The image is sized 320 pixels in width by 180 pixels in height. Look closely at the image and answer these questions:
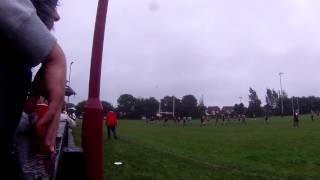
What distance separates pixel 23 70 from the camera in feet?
6.06

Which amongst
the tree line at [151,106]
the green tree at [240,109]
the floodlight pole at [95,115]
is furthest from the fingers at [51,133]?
the tree line at [151,106]

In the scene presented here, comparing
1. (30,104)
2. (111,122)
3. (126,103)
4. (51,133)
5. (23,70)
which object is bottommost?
(51,133)

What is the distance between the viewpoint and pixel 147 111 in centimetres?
13388

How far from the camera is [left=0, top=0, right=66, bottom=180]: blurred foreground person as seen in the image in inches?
67.0

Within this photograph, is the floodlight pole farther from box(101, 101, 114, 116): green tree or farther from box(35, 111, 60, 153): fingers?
box(35, 111, 60, 153): fingers

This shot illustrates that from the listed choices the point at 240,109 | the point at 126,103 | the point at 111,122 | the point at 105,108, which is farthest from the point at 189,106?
the point at 105,108

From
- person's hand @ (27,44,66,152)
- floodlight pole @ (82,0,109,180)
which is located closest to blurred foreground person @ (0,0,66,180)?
person's hand @ (27,44,66,152)

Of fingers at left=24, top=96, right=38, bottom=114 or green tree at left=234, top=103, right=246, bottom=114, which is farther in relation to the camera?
green tree at left=234, top=103, right=246, bottom=114

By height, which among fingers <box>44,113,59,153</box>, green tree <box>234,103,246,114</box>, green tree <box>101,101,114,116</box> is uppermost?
green tree <box>234,103,246,114</box>

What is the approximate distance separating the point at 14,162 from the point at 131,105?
5494 inches

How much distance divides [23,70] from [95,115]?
0.77 meters

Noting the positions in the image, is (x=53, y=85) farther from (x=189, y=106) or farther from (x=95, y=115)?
(x=189, y=106)

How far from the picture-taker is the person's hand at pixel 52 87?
5.84 ft

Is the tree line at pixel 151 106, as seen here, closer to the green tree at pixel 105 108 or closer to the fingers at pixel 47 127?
the green tree at pixel 105 108
